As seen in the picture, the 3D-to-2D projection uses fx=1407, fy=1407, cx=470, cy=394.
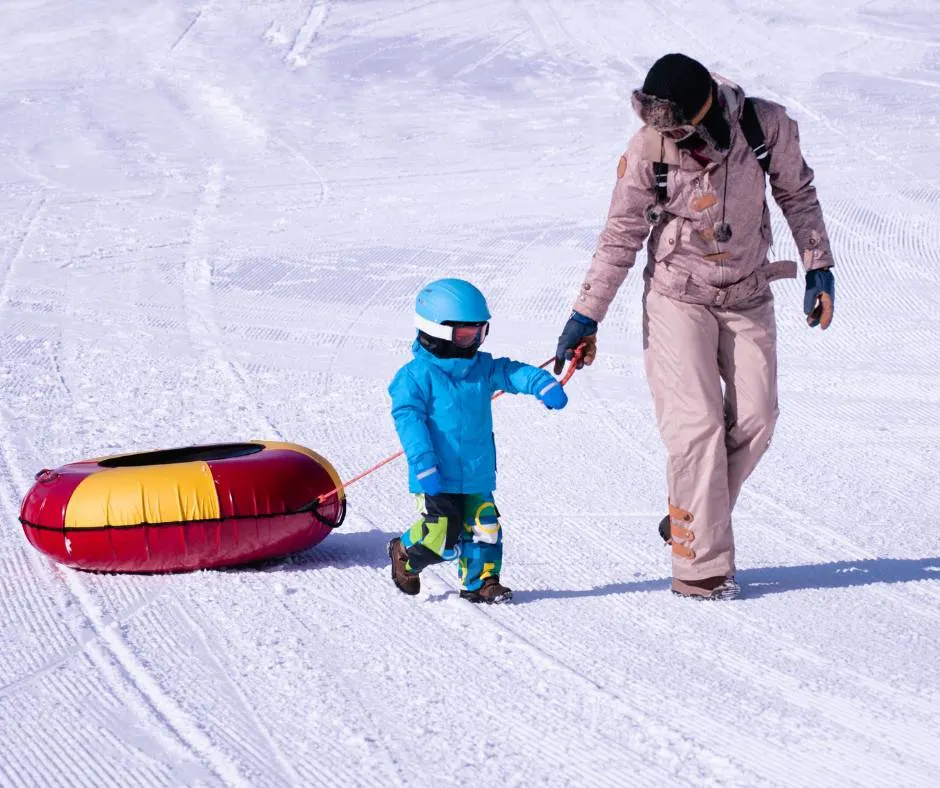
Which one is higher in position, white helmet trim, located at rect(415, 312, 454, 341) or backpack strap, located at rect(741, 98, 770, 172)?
backpack strap, located at rect(741, 98, 770, 172)

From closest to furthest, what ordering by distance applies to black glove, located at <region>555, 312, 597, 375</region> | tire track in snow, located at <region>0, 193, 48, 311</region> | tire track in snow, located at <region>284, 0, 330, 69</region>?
black glove, located at <region>555, 312, 597, 375</region> → tire track in snow, located at <region>0, 193, 48, 311</region> → tire track in snow, located at <region>284, 0, 330, 69</region>

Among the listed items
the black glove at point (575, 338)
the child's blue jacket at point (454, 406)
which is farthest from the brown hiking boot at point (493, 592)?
the black glove at point (575, 338)

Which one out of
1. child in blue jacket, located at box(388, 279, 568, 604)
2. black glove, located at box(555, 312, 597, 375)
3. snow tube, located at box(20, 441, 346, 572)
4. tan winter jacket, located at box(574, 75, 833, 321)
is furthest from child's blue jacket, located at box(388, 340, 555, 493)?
snow tube, located at box(20, 441, 346, 572)

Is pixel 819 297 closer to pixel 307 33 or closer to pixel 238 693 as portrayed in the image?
pixel 238 693

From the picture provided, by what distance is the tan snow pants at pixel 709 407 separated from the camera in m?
4.62

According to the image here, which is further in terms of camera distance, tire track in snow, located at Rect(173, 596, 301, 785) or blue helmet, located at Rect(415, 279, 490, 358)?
blue helmet, located at Rect(415, 279, 490, 358)

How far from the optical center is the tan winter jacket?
4.48m

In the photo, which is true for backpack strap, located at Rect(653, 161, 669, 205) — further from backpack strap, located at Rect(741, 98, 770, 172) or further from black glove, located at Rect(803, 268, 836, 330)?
black glove, located at Rect(803, 268, 836, 330)

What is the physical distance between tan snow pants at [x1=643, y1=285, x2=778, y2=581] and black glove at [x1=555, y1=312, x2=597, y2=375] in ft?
0.75

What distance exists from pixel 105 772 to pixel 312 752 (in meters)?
0.50

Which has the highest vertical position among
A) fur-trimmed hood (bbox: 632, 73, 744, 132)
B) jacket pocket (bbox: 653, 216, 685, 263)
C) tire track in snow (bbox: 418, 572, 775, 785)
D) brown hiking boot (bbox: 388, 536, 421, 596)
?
fur-trimmed hood (bbox: 632, 73, 744, 132)

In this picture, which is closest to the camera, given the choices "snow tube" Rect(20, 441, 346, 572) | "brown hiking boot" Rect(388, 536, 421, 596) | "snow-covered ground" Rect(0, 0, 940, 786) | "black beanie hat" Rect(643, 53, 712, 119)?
"snow-covered ground" Rect(0, 0, 940, 786)

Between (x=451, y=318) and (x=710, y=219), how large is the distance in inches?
35.1

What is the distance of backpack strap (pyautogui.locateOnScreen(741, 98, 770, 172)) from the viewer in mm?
4477
